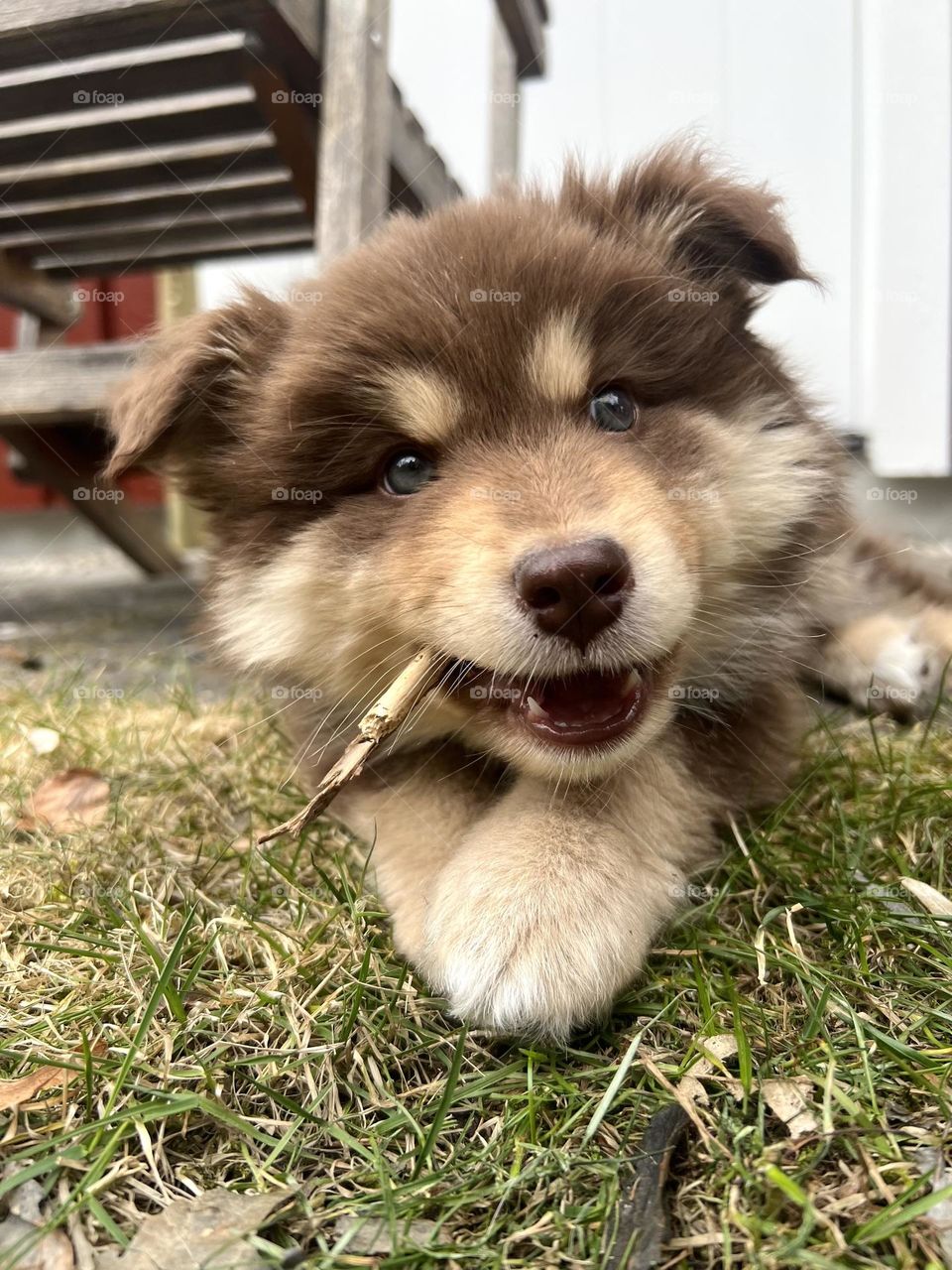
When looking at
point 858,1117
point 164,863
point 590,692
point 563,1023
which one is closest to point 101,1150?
point 563,1023

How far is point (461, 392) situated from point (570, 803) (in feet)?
2.88

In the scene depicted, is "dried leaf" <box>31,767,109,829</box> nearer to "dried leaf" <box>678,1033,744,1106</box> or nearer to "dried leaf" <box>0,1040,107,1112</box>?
"dried leaf" <box>0,1040,107,1112</box>

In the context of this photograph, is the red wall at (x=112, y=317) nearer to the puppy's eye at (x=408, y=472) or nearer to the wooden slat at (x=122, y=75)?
the wooden slat at (x=122, y=75)

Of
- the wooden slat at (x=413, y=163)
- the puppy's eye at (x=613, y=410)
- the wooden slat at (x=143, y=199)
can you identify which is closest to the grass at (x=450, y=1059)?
the puppy's eye at (x=613, y=410)

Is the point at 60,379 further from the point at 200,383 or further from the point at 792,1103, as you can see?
the point at 792,1103

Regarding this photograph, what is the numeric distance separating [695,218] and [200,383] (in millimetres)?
1294

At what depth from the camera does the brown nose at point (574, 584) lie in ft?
4.97

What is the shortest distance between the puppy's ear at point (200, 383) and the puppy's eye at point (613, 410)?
0.81m

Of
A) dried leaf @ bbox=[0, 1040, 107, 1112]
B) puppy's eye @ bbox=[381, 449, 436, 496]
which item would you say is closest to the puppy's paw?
dried leaf @ bbox=[0, 1040, 107, 1112]

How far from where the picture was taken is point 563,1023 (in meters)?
1.42

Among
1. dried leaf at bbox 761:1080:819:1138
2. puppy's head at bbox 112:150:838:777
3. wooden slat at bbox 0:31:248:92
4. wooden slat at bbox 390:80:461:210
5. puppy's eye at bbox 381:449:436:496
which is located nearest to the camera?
dried leaf at bbox 761:1080:819:1138

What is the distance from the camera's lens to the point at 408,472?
77.3 inches

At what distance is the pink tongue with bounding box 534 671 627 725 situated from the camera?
5.88ft

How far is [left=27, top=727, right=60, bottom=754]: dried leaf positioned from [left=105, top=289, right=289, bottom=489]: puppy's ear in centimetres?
104
